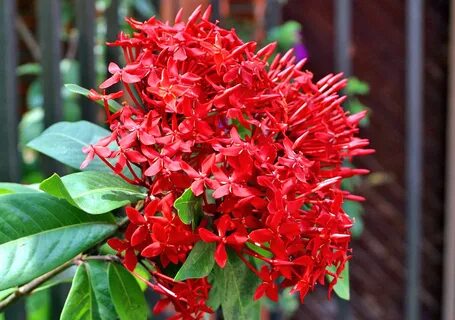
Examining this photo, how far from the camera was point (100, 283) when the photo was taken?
2.21 ft

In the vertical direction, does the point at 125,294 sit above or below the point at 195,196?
below

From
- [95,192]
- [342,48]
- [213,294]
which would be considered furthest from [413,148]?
[95,192]

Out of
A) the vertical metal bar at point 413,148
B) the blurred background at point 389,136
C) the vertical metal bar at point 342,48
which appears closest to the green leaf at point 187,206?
the vertical metal bar at point 342,48

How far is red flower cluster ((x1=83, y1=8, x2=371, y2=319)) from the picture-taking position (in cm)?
59

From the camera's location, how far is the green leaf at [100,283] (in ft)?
2.19

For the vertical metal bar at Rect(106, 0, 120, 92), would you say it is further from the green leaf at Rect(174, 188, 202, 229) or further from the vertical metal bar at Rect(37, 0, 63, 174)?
the green leaf at Rect(174, 188, 202, 229)

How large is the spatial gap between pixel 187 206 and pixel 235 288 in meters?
0.11

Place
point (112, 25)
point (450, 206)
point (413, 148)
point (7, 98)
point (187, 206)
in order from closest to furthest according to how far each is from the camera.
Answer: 1. point (187, 206)
2. point (7, 98)
3. point (112, 25)
4. point (413, 148)
5. point (450, 206)

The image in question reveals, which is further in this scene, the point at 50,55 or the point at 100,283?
the point at 50,55

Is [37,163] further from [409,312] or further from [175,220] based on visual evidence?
[175,220]

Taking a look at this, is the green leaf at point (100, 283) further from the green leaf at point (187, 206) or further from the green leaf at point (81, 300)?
the green leaf at point (187, 206)

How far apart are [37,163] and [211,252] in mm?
1235

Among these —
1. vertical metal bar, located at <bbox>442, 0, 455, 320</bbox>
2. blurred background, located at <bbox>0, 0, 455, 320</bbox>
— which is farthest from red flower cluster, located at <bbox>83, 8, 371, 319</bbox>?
vertical metal bar, located at <bbox>442, 0, 455, 320</bbox>

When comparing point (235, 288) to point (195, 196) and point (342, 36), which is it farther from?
point (342, 36)
